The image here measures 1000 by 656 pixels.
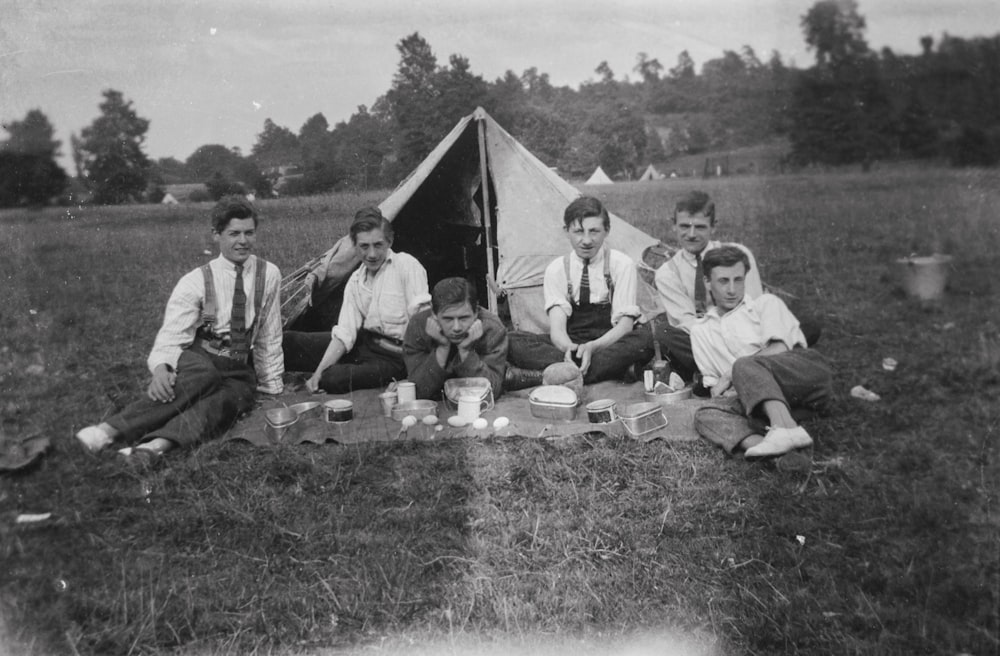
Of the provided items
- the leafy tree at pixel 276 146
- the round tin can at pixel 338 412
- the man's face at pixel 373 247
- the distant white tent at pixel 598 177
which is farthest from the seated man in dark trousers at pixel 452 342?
the distant white tent at pixel 598 177

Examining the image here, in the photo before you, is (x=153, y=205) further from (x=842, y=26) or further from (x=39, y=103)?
(x=842, y=26)

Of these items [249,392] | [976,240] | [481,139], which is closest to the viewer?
[249,392]

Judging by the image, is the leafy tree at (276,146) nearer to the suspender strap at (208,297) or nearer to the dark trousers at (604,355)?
the suspender strap at (208,297)

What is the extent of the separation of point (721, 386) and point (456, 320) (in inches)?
58.9

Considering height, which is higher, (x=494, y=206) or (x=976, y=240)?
(x=494, y=206)

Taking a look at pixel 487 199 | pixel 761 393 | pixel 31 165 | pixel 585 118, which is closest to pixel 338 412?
pixel 761 393

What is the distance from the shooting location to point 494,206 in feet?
20.1

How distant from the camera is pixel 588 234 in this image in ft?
14.4

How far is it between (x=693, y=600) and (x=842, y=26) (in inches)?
110

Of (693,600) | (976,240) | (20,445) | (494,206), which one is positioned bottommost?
(693,600)

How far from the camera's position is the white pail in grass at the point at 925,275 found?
18.5 ft

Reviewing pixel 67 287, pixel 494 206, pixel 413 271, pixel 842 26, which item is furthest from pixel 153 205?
pixel 842 26

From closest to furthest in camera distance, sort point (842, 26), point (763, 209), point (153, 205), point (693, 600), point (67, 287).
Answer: point (693, 600)
point (842, 26)
point (67, 287)
point (153, 205)
point (763, 209)

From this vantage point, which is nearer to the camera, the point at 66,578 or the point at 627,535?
the point at 66,578
